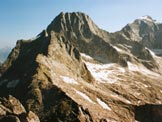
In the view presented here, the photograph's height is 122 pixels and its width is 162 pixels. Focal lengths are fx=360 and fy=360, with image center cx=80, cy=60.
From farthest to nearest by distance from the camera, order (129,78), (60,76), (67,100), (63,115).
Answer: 1. (129,78)
2. (60,76)
3. (67,100)
4. (63,115)

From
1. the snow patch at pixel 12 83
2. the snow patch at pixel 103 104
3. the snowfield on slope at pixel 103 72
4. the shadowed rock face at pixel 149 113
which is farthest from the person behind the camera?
the snowfield on slope at pixel 103 72

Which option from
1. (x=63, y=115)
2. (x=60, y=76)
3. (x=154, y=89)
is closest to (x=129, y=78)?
(x=154, y=89)


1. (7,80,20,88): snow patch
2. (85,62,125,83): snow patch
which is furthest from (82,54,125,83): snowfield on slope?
(7,80,20,88): snow patch

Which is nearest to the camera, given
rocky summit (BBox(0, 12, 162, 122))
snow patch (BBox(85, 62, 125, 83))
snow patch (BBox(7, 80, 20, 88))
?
rocky summit (BBox(0, 12, 162, 122))

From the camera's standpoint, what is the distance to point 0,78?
13675 cm

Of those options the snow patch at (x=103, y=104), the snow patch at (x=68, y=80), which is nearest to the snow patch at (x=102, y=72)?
the snow patch at (x=68, y=80)

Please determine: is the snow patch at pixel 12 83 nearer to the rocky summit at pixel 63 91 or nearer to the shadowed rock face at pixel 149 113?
the rocky summit at pixel 63 91

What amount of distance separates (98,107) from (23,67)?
3955 centimetres

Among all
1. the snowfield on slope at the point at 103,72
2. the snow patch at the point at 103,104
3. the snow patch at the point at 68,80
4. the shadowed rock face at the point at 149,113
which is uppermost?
the snow patch at the point at 68,80

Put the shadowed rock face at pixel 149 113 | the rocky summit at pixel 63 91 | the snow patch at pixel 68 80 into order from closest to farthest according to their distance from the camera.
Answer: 1. the rocky summit at pixel 63 91
2. the shadowed rock face at pixel 149 113
3. the snow patch at pixel 68 80

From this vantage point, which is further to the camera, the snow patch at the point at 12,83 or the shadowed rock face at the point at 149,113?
the snow patch at the point at 12,83

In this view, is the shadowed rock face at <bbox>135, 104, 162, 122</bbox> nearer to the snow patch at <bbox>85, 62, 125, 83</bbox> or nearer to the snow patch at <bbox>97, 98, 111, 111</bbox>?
the snow patch at <bbox>97, 98, 111, 111</bbox>

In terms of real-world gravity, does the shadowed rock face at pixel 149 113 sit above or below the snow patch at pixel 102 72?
below

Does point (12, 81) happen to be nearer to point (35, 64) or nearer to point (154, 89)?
point (35, 64)
